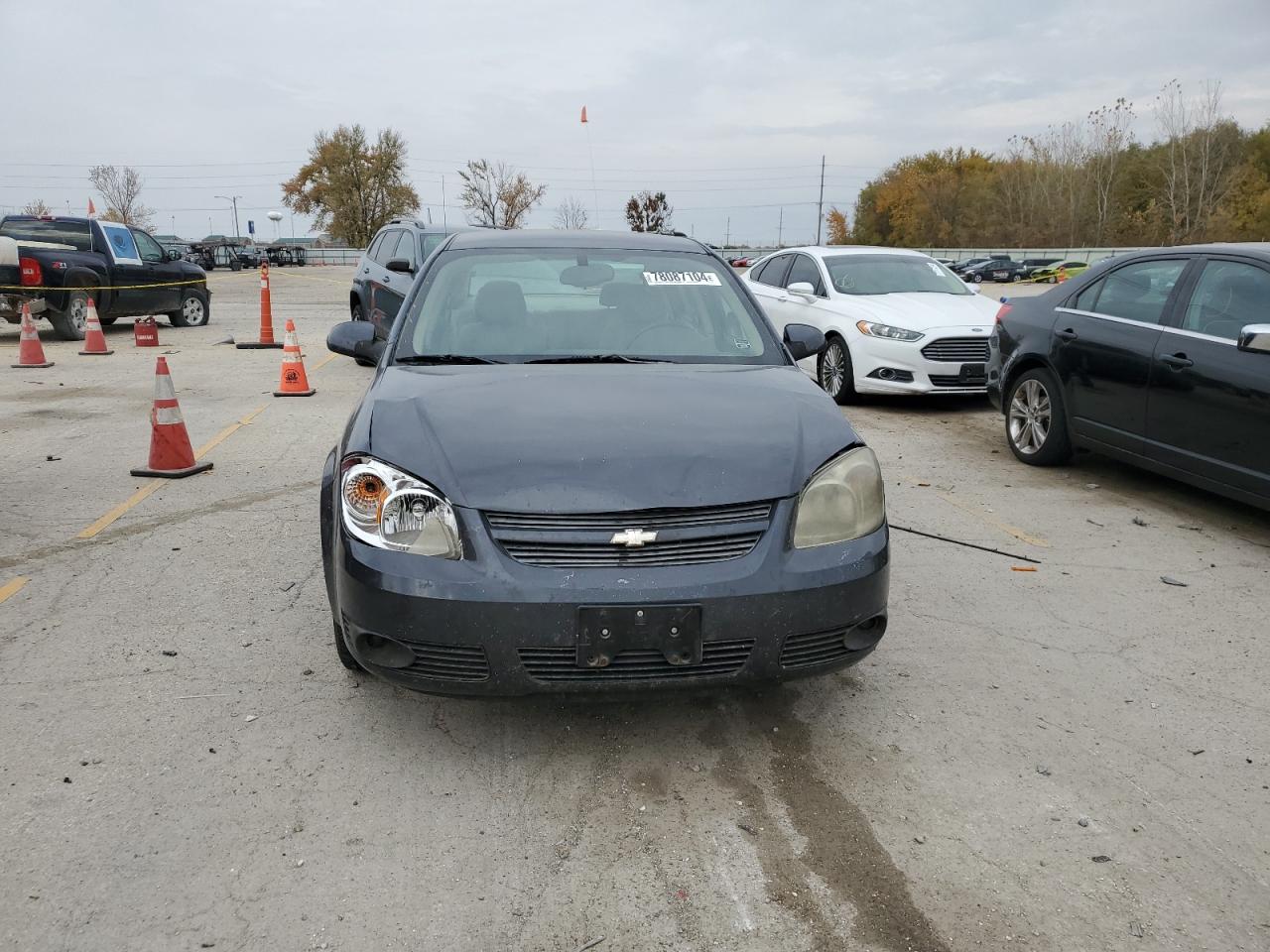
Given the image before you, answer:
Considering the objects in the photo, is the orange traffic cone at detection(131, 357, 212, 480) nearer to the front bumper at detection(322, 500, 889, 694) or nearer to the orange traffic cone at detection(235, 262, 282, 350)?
the front bumper at detection(322, 500, 889, 694)

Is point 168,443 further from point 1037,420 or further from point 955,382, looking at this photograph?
point 955,382

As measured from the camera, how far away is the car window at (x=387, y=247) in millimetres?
12571

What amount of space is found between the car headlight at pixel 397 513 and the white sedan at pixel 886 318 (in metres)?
7.51

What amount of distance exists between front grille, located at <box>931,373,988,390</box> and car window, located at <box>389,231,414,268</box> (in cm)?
607

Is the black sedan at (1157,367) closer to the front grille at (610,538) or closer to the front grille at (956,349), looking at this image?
the front grille at (956,349)

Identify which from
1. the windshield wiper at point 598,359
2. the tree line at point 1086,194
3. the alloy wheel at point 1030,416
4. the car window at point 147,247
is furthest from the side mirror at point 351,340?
the tree line at point 1086,194

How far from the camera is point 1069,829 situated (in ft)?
9.14

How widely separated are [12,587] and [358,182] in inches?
3317

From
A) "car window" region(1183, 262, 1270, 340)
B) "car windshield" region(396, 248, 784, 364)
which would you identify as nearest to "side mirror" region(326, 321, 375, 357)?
"car windshield" region(396, 248, 784, 364)

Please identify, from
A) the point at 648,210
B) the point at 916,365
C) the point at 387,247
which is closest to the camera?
the point at 916,365

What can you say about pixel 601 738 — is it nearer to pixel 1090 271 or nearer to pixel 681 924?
pixel 681 924

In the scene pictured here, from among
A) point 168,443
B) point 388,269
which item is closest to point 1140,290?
point 168,443

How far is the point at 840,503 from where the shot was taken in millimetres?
3100

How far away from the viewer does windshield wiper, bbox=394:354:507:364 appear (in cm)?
391
